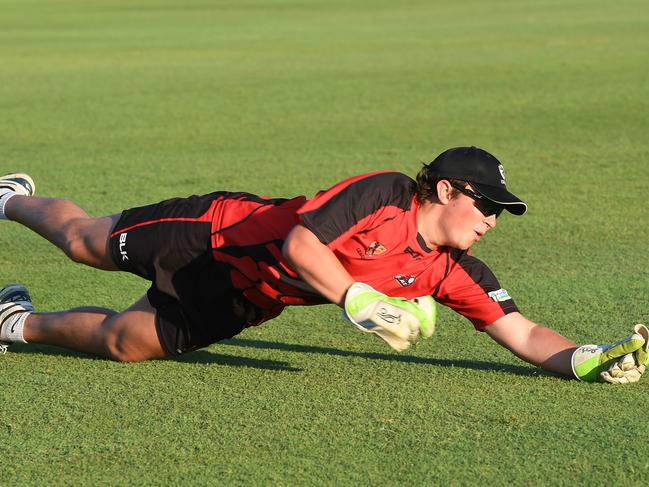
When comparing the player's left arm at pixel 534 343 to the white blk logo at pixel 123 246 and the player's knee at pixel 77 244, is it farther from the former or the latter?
the player's knee at pixel 77 244

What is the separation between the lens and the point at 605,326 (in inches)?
273

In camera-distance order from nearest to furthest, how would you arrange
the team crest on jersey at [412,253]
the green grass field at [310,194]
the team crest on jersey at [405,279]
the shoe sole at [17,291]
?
1. the green grass field at [310,194]
2. the team crest on jersey at [412,253]
3. the team crest on jersey at [405,279]
4. the shoe sole at [17,291]

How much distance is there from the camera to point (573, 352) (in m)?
5.88

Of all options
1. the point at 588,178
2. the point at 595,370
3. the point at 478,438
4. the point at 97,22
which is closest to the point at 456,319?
the point at 595,370

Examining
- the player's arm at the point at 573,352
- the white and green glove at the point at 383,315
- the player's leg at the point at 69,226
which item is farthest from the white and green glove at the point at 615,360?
the player's leg at the point at 69,226

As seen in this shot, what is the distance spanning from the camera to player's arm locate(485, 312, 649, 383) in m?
5.71

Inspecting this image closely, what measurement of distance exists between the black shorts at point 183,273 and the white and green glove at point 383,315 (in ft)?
3.28

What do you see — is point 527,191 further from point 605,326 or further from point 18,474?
point 18,474

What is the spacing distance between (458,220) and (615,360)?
1.05 metres

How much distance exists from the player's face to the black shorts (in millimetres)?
1076

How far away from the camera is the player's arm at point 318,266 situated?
5223 millimetres

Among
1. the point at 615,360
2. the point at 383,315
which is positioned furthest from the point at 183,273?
the point at 615,360

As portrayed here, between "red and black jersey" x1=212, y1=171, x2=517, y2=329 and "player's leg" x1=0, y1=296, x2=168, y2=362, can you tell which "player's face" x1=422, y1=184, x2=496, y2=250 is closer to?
"red and black jersey" x1=212, y1=171, x2=517, y2=329

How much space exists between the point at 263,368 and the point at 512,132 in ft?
29.5
